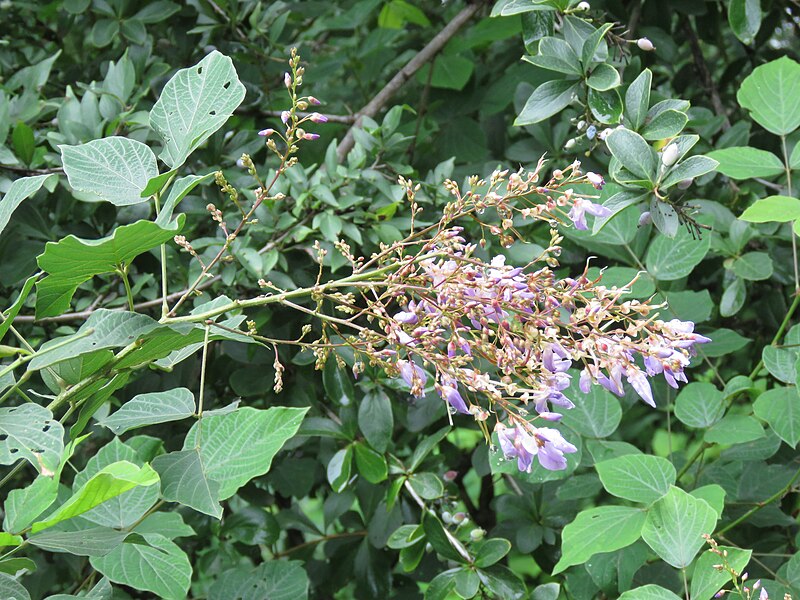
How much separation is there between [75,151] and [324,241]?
0.54 metres

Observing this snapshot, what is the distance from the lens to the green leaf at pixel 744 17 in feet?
4.53

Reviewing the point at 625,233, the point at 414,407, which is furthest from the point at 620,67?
the point at 414,407

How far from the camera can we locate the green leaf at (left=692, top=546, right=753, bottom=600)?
969 mm

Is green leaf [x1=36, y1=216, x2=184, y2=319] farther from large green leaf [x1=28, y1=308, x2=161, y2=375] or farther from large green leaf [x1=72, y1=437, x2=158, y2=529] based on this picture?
large green leaf [x1=72, y1=437, x2=158, y2=529]

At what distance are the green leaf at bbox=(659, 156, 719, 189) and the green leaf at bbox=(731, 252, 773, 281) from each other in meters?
0.46

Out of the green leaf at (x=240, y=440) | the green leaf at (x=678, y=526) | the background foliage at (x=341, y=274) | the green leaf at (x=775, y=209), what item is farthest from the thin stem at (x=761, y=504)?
the green leaf at (x=240, y=440)

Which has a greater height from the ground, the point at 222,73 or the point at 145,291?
the point at 222,73

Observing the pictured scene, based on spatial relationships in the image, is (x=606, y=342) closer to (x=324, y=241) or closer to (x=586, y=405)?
(x=586, y=405)

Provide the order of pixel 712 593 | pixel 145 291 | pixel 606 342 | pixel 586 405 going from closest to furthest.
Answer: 1. pixel 606 342
2. pixel 712 593
3. pixel 586 405
4. pixel 145 291

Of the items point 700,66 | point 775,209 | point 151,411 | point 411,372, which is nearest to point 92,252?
point 151,411

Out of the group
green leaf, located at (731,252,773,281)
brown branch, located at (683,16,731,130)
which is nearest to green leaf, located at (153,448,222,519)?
green leaf, located at (731,252,773,281)

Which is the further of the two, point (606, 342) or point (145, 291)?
point (145, 291)

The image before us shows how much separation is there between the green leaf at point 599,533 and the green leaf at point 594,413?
186 millimetres

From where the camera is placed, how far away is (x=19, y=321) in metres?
1.35
